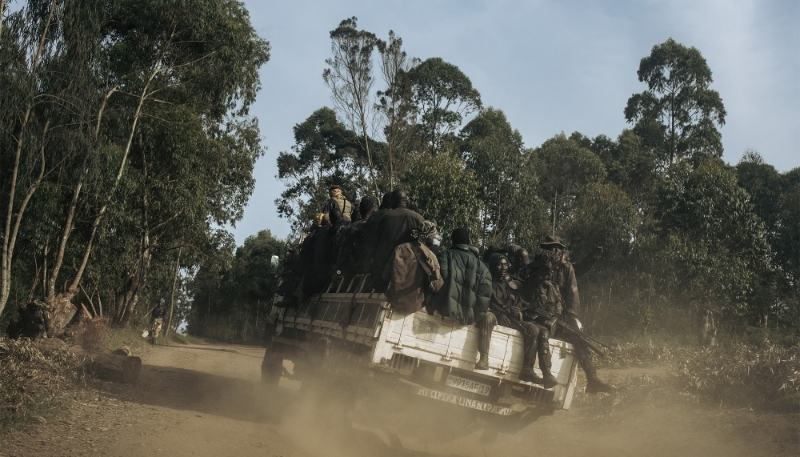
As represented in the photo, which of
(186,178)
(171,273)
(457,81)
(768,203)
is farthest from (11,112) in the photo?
(768,203)

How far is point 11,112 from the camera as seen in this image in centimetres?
1273

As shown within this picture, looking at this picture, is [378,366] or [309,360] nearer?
[378,366]

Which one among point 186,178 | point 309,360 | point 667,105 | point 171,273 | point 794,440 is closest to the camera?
point 794,440

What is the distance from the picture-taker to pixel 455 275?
642 cm

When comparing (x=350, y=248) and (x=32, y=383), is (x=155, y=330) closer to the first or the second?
(x=32, y=383)

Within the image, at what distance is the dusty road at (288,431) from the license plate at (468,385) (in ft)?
2.66

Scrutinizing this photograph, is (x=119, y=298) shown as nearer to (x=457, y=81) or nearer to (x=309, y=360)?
(x=457, y=81)

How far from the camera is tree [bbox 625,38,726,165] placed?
1425 inches

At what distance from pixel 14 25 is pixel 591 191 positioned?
21.8 metres

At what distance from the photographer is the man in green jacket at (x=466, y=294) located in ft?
20.8

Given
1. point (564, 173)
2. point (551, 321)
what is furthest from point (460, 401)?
point (564, 173)

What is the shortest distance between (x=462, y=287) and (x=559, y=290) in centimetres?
201

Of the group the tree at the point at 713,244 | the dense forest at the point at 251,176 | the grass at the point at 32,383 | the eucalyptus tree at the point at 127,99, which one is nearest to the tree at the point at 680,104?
the dense forest at the point at 251,176

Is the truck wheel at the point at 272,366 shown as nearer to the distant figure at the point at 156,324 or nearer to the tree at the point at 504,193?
the distant figure at the point at 156,324
